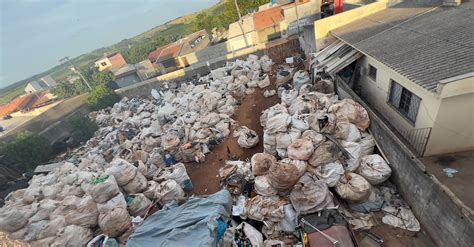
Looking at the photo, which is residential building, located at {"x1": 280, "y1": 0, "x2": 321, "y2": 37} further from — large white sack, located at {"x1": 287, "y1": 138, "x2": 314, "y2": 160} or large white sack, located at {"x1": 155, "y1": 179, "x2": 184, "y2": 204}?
large white sack, located at {"x1": 155, "y1": 179, "x2": 184, "y2": 204}

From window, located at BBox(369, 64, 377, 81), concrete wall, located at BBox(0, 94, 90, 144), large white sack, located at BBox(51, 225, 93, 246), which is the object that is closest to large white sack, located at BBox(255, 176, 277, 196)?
large white sack, located at BBox(51, 225, 93, 246)

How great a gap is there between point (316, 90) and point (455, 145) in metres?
3.96

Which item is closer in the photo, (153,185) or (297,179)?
(297,179)

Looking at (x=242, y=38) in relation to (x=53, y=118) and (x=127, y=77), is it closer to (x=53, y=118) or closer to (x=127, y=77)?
(x=127, y=77)

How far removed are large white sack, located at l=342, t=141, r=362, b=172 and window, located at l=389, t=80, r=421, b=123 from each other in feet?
5.24

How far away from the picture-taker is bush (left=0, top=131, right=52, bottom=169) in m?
12.6

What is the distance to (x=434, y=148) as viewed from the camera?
476cm

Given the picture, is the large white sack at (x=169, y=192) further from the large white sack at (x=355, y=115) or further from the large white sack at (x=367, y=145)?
the large white sack at (x=367, y=145)

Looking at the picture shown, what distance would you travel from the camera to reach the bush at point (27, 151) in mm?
12575

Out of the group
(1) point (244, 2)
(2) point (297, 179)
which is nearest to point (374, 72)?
(2) point (297, 179)

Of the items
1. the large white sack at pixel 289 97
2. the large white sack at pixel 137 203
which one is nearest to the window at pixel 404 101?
the large white sack at pixel 289 97

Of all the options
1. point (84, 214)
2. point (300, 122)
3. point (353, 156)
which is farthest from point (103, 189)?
point (353, 156)

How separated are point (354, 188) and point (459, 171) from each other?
1994 millimetres

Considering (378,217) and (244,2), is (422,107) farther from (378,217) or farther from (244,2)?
(244,2)
